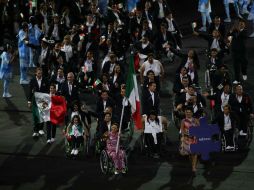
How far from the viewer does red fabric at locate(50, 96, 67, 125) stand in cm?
1991

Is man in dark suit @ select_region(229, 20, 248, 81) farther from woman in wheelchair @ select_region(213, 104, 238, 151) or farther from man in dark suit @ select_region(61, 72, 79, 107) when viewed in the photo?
man in dark suit @ select_region(61, 72, 79, 107)

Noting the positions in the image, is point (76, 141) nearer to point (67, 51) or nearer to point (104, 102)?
point (104, 102)

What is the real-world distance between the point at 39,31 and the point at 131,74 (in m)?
9.73

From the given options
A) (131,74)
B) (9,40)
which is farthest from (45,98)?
(9,40)

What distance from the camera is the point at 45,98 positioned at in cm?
2017

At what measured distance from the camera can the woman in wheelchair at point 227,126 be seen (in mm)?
18766

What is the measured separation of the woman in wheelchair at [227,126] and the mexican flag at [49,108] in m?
4.30

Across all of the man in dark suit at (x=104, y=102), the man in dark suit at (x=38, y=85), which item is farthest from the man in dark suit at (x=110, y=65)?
the man in dark suit at (x=104, y=102)

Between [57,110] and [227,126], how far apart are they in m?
4.72

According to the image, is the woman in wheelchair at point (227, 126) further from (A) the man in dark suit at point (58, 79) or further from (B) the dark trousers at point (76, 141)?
(A) the man in dark suit at point (58, 79)

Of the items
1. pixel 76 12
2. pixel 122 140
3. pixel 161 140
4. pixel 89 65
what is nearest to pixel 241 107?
pixel 161 140

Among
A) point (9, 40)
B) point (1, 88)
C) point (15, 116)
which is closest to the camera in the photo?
point (15, 116)

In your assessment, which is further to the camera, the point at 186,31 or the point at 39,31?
the point at 186,31

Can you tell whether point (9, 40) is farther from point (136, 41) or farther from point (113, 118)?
point (113, 118)
